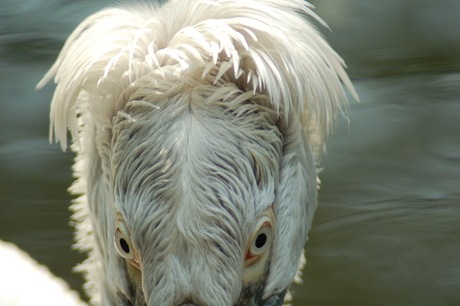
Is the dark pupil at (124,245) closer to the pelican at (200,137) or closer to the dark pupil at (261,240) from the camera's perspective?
the pelican at (200,137)

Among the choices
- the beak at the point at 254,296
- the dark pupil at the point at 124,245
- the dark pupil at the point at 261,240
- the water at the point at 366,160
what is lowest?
the water at the point at 366,160

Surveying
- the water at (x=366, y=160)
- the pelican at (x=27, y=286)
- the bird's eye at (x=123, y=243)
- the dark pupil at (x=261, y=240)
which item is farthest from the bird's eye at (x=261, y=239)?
the water at (x=366, y=160)

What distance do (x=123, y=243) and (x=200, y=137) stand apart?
1.11 ft

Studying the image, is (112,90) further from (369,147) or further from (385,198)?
(369,147)

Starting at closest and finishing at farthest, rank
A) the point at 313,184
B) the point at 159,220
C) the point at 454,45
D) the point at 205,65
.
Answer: the point at 159,220 → the point at 205,65 → the point at 313,184 → the point at 454,45

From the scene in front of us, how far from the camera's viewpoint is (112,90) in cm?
157

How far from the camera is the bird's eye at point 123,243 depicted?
4.72 feet

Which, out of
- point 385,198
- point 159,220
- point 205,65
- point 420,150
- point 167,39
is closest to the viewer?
point 159,220

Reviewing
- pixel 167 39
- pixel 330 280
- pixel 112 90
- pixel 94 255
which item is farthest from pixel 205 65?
pixel 330 280

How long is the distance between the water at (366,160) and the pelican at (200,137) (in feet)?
5.11

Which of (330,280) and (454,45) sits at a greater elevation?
(454,45)

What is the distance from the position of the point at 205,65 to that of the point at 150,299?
1.90ft

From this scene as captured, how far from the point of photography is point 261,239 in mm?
1467

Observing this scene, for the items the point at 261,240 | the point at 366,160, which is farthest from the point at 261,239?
the point at 366,160
